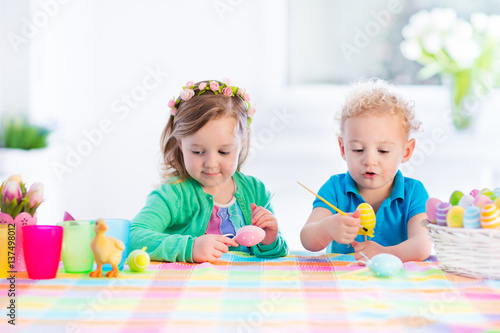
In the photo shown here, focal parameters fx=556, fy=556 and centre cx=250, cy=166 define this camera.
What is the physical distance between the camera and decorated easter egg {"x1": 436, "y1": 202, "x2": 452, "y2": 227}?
1091mm

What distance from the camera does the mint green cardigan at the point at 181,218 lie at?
48.0 inches

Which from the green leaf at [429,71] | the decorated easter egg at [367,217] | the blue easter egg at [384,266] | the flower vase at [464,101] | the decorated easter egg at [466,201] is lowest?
the blue easter egg at [384,266]

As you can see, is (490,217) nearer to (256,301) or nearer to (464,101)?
(256,301)

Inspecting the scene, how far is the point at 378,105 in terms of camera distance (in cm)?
144

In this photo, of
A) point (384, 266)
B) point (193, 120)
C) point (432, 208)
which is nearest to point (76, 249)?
point (193, 120)

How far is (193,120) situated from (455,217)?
690mm

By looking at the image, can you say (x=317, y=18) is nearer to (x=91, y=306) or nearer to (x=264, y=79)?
(x=264, y=79)

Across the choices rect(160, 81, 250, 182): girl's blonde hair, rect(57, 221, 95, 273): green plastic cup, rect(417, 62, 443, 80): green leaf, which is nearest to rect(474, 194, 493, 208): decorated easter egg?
rect(160, 81, 250, 182): girl's blonde hair

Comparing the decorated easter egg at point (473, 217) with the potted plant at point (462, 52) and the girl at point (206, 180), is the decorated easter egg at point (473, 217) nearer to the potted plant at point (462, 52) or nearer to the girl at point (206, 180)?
the girl at point (206, 180)

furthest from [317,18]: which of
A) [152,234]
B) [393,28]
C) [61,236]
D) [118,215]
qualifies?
[61,236]

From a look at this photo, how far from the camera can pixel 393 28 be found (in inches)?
134

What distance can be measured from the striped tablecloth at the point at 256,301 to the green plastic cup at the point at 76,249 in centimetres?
3

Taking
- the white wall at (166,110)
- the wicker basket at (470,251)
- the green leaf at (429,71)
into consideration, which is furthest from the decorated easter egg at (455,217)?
the green leaf at (429,71)

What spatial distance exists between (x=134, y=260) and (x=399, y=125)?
762 mm
